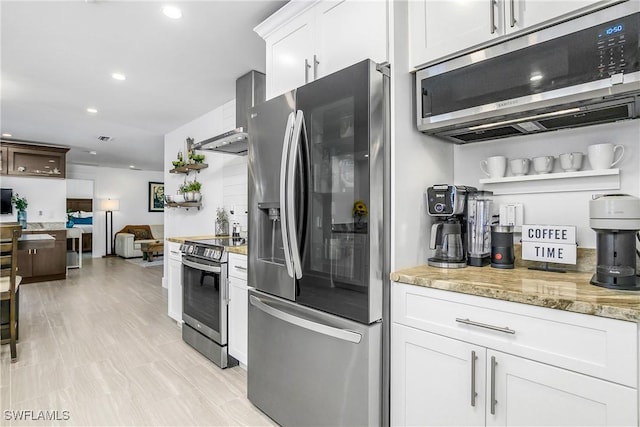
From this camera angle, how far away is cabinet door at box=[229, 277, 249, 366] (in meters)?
2.46

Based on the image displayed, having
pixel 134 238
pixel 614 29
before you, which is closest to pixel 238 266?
pixel 614 29

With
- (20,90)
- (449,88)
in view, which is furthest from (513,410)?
(20,90)

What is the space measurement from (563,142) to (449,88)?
0.61m

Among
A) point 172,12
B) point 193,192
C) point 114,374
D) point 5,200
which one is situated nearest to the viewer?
point 172,12

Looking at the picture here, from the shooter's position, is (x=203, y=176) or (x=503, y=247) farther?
(x=203, y=176)

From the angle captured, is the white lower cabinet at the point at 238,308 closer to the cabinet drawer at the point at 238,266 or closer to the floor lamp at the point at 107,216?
the cabinet drawer at the point at 238,266

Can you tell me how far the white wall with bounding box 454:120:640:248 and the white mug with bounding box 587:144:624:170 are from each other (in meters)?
0.03

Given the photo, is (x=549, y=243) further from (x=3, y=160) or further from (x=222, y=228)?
(x=3, y=160)

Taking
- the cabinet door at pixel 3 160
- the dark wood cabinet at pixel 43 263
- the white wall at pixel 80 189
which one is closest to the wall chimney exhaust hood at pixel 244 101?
the dark wood cabinet at pixel 43 263

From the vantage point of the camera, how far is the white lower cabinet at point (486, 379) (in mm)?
1013

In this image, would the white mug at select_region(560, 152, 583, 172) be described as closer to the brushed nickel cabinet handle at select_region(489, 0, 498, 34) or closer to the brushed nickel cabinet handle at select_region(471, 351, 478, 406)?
the brushed nickel cabinet handle at select_region(489, 0, 498, 34)

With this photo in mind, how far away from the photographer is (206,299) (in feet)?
9.22

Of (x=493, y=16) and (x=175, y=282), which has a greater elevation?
(x=493, y=16)

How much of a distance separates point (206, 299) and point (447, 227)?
2081mm
